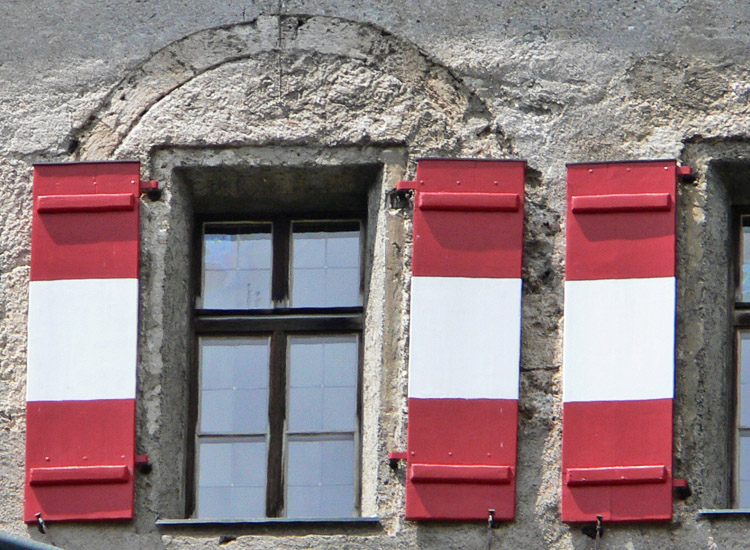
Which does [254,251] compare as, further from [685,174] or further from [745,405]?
[745,405]

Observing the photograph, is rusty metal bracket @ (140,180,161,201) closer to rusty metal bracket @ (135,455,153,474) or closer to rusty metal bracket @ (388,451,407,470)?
rusty metal bracket @ (135,455,153,474)

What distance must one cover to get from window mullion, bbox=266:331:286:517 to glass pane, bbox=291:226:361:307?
17cm

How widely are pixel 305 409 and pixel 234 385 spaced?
0.25m

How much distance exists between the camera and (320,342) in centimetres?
688

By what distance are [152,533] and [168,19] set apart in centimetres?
175

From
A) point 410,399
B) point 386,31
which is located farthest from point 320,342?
point 386,31

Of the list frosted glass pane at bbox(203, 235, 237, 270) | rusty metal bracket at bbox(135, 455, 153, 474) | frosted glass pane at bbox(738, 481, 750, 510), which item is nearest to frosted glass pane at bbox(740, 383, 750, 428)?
frosted glass pane at bbox(738, 481, 750, 510)

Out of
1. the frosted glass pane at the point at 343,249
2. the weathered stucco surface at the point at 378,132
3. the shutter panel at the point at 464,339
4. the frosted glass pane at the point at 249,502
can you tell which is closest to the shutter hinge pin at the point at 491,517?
the shutter panel at the point at 464,339

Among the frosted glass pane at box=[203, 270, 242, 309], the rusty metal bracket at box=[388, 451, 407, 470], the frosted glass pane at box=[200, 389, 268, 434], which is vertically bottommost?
A: the rusty metal bracket at box=[388, 451, 407, 470]

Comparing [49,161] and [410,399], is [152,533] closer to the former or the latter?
[410,399]

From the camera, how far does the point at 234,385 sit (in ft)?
22.5

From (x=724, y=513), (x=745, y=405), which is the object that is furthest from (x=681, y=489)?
(x=745, y=405)

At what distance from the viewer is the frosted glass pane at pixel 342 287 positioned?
22.7ft

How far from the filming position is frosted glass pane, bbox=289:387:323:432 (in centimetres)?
678
